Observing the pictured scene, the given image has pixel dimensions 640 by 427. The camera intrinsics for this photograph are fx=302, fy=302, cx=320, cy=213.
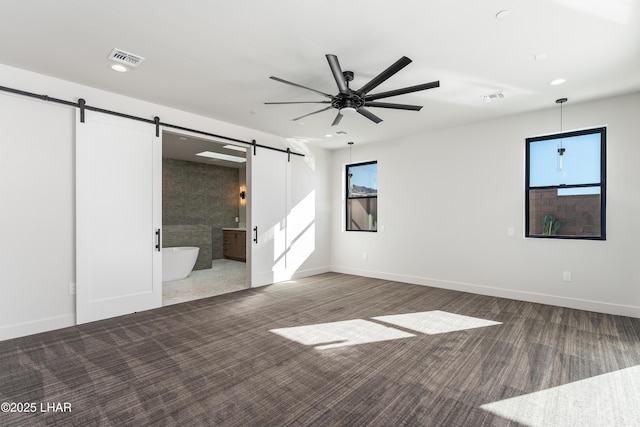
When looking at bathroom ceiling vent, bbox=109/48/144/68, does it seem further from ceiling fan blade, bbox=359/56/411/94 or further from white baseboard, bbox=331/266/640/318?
white baseboard, bbox=331/266/640/318

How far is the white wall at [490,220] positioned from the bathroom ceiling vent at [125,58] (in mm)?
4483

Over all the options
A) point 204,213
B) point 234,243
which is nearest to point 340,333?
point 234,243

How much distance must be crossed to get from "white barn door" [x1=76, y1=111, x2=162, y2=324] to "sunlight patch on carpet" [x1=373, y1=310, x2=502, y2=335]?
10.4 ft

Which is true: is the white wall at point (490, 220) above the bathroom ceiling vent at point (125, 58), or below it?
below

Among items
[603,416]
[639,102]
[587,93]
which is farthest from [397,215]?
[603,416]

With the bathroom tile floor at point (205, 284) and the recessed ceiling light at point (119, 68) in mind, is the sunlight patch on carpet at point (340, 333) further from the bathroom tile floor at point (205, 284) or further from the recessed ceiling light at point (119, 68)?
the recessed ceiling light at point (119, 68)

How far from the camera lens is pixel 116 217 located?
12.6ft

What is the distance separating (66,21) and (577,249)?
246 inches

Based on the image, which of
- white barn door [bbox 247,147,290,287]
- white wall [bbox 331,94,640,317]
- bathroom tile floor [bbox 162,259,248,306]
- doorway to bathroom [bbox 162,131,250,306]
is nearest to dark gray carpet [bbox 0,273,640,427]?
white wall [bbox 331,94,640,317]

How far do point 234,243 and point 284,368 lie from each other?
6.22 meters

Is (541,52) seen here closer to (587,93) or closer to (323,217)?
(587,93)

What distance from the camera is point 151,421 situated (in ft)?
6.14

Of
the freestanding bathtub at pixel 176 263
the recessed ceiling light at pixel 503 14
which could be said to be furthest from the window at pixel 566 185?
the freestanding bathtub at pixel 176 263

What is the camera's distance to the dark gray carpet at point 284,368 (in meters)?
1.96
